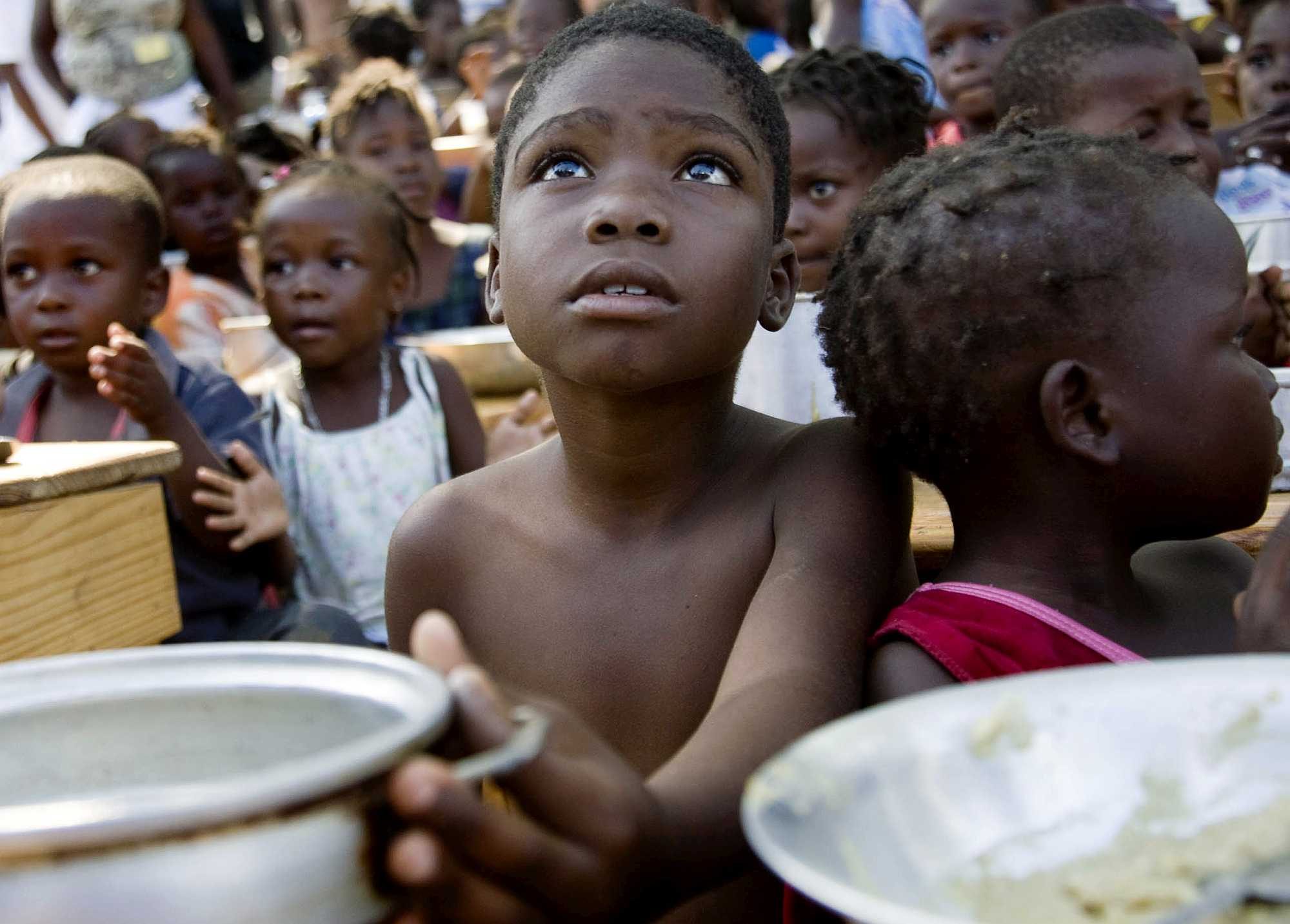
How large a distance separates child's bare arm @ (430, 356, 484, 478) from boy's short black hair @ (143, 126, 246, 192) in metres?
1.66

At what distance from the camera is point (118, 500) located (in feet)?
6.68

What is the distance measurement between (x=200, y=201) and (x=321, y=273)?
1.51 m

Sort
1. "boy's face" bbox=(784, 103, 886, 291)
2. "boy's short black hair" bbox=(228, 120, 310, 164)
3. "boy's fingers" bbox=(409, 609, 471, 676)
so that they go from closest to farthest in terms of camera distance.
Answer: "boy's fingers" bbox=(409, 609, 471, 676) < "boy's face" bbox=(784, 103, 886, 291) < "boy's short black hair" bbox=(228, 120, 310, 164)

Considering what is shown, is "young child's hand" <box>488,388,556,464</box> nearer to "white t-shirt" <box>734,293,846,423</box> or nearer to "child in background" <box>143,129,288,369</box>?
"white t-shirt" <box>734,293,846,423</box>

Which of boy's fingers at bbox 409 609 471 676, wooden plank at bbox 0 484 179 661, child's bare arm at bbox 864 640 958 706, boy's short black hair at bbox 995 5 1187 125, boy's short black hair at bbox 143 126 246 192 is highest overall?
boy's short black hair at bbox 995 5 1187 125

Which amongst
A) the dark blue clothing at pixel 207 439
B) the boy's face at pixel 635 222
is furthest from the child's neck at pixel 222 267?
the boy's face at pixel 635 222

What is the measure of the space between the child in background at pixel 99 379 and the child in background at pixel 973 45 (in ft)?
7.26

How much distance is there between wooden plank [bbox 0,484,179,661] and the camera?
6.00ft

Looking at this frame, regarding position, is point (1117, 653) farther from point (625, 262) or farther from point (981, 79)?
point (981, 79)

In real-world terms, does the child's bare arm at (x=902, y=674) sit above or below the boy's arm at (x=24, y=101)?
below

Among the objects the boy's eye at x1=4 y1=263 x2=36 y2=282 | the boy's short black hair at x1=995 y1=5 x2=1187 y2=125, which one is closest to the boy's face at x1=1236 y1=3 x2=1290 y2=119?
the boy's short black hair at x1=995 y1=5 x2=1187 y2=125

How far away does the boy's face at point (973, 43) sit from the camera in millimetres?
3865

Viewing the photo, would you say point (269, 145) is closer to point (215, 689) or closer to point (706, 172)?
point (706, 172)

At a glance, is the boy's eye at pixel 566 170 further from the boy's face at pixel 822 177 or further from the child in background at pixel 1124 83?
the child in background at pixel 1124 83
